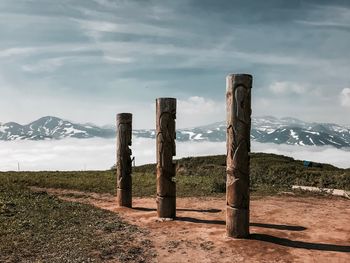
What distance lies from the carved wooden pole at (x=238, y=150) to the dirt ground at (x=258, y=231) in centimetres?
61

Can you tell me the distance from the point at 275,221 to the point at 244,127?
449cm

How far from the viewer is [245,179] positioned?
12641 millimetres

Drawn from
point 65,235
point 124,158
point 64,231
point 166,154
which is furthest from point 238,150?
point 124,158

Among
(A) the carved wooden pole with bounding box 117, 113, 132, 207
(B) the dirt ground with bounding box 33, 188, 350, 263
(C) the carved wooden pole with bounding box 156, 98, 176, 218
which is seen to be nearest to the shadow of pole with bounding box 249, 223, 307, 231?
(B) the dirt ground with bounding box 33, 188, 350, 263

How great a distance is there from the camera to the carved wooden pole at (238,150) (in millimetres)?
12461

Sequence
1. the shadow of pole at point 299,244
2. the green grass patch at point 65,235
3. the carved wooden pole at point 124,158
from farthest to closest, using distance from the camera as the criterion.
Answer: the carved wooden pole at point 124,158, the shadow of pole at point 299,244, the green grass patch at point 65,235

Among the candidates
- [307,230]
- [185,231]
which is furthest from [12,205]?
[307,230]

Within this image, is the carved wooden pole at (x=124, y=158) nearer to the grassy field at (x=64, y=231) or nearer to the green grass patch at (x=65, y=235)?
the green grass patch at (x=65, y=235)

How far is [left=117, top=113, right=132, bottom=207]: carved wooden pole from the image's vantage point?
18531mm

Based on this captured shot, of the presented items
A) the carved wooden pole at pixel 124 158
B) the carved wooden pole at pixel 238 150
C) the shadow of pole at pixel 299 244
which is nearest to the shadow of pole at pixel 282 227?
the shadow of pole at pixel 299 244

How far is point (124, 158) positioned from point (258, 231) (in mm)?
7772

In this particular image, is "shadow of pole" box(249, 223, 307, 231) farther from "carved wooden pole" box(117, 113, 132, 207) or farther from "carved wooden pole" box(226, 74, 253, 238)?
"carved wooden pole" box(117, 113, 132, 207)

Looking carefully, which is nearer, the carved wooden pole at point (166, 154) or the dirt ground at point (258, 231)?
the dirt ground at point (258, 231)

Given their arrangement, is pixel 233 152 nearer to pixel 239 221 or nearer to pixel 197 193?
pixel 239 221
